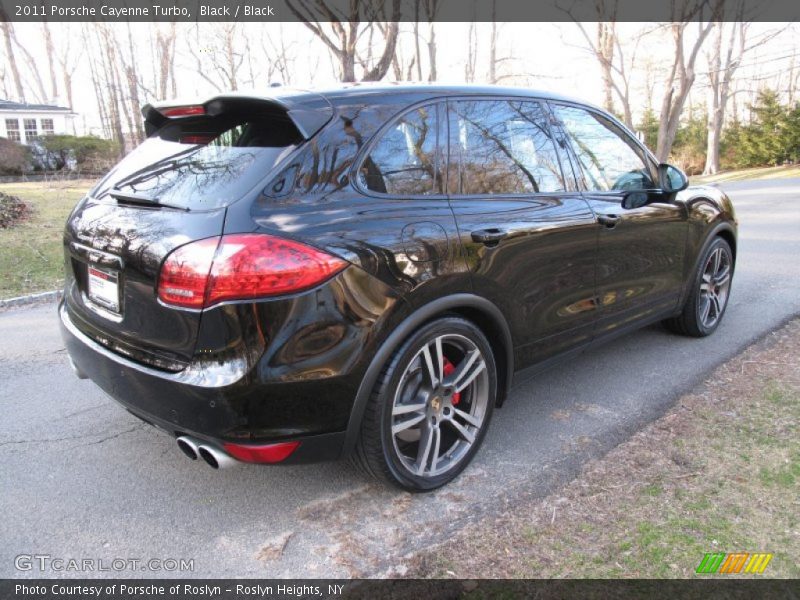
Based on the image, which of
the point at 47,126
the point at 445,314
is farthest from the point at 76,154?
the point at 445,314

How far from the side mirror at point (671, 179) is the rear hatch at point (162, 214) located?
2.79 metres

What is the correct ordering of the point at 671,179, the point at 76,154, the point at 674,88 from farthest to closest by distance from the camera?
the point at 76,154 → the point at 674,88 → the point at 671,179

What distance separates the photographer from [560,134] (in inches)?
139

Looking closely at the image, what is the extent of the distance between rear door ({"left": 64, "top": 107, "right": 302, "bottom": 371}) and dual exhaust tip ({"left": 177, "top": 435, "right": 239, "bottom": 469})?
301 millimetres

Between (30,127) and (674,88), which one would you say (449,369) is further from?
(30,127)

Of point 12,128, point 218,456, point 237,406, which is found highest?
point 12,128

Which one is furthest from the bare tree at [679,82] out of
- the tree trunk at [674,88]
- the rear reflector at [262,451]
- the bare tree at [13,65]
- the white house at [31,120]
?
the bare tree at [13,65]

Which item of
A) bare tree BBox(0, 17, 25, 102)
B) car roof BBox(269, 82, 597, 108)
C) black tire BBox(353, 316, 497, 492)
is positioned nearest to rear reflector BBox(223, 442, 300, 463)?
black tire BBox(353, 316, 497, 492)

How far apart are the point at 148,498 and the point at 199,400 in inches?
34.3

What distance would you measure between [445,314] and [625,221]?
1599mm

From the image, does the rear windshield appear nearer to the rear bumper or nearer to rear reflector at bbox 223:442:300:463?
the rear bumper

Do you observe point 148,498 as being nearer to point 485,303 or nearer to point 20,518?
→ point 20,518

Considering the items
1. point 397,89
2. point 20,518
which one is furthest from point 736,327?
point 20,518

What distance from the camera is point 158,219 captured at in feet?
7.78
